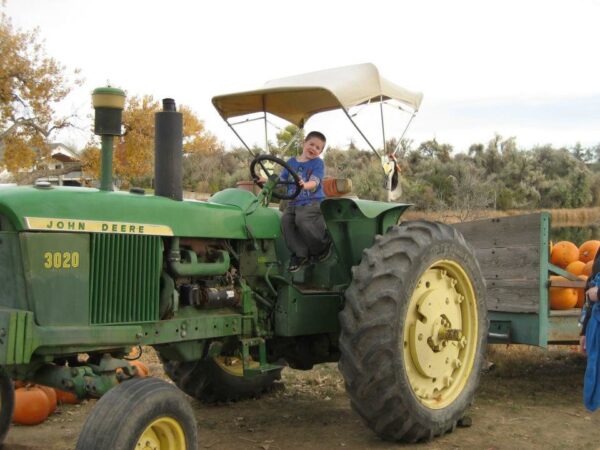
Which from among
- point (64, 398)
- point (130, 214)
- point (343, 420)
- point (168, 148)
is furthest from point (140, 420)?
point (64, 398)

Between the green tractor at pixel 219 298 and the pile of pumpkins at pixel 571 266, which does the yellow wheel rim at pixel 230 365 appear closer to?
the green tractor at pixel 219 298

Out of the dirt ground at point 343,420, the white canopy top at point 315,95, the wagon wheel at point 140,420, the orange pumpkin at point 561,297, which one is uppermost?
the white canopy top at point 315,95

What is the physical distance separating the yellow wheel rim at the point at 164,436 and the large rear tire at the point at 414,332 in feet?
4.15

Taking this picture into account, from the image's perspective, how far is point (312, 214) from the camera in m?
5.06

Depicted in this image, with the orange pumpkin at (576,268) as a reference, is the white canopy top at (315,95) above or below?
above

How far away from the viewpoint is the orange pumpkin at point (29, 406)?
5.29 meters

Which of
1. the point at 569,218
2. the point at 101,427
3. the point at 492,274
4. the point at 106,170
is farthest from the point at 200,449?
the point at 569,218

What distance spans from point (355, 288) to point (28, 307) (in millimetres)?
1998

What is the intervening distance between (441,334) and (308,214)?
49.6 inches

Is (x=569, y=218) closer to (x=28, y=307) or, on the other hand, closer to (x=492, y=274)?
(x=492, y=274)

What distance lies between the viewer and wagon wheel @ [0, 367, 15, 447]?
15.4 ft

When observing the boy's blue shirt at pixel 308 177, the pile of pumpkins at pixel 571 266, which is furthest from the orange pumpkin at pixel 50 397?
the pile of pumpkins at pixel 571 266

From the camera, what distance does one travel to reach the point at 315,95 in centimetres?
599

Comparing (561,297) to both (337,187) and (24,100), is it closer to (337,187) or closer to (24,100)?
(337,187)
